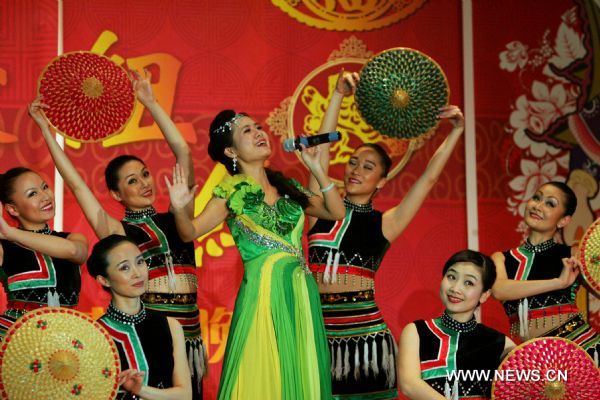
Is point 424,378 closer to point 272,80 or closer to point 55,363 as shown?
point 55,363

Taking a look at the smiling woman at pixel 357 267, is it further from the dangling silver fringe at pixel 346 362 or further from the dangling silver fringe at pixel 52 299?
the dangling silver fringe at pixel 52 299

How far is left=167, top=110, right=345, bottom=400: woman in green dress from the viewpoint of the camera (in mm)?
3439

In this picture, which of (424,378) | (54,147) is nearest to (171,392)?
(424,378)

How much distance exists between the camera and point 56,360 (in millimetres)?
3055

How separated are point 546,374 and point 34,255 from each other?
1.99m

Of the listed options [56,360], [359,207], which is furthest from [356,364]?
[56,360]

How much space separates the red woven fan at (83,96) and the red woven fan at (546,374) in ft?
5.90

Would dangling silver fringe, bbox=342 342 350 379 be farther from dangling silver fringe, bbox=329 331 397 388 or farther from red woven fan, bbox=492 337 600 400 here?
red woven fan, bbox=492 337 600 400

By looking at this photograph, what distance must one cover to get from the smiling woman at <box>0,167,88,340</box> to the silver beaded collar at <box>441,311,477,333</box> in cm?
145

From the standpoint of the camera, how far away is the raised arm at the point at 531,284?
3.93 meters

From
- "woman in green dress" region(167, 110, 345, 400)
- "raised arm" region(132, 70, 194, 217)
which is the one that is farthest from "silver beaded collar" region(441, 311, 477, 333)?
"raised arm" region(132, 70, 194, 217)

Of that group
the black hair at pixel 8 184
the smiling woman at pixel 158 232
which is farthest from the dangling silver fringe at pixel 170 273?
the black hair at pixel 8 184

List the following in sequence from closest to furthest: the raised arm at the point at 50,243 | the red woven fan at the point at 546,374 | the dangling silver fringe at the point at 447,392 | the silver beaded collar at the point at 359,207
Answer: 1. the red woven fan at the point at 546,374
2. the dangling silver fringe at the point at 447,392
3. the raised arm at the point at 50,243
4. the silver beaded collar at the point at 359,207
